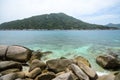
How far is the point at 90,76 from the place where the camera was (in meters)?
12.3

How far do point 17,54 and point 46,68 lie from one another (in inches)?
154

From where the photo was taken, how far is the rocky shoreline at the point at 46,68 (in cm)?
1175

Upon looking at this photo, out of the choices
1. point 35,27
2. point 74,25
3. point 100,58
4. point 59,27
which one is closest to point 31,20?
point 35,27

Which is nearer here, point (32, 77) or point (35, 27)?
point (32, 77)

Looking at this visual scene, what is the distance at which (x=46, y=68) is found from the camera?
47.5 feet

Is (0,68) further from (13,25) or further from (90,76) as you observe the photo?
(13,25)

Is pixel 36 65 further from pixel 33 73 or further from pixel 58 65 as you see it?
pixel 58 65

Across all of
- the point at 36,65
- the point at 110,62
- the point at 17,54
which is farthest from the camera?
the point at 17,54

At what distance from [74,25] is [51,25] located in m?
28.2

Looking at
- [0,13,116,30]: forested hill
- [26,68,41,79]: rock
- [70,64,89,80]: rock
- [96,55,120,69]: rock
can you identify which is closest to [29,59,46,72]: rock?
[26,68,41,79]: rock

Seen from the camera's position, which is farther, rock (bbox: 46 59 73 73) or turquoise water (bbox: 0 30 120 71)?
turquoise water (bbox: 0 30 120 71)

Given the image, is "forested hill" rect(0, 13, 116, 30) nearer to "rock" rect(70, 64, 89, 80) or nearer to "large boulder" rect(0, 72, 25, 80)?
"rock" rect(70, 64, 89, 80)

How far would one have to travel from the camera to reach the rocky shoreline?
1175cm

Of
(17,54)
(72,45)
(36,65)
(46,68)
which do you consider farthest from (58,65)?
(72,45)
